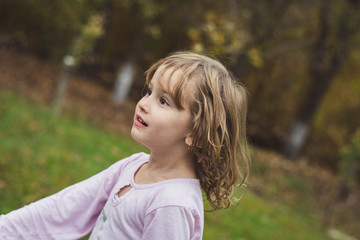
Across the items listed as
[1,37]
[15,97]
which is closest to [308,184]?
[15,97]

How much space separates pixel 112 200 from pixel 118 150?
6.62 meters

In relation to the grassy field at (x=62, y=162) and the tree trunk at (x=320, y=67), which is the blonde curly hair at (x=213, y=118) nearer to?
the grassy field at (x=62, y=162)

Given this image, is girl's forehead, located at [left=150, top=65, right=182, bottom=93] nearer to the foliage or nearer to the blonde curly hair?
the blonde curly hair

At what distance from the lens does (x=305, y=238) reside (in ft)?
24.2

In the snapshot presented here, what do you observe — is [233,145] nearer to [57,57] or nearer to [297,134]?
[297,134]

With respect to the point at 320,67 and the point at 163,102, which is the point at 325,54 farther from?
the point at 163,102

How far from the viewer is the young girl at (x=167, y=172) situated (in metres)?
1.67

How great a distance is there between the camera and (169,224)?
1.58 m

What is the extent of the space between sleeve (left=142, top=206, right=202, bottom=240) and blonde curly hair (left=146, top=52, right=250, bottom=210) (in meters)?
0.28

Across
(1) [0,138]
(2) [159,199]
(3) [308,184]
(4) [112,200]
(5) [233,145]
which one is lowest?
(3) [308,184]

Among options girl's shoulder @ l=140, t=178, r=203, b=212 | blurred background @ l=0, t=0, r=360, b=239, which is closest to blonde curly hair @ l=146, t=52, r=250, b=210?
girl's shoulder @ l=140, t=178, r=203, b=212

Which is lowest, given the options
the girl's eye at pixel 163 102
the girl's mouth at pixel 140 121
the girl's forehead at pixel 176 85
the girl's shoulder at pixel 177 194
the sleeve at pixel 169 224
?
the sleeve at pixel 169 224

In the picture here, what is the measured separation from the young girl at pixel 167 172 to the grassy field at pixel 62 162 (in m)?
2.21

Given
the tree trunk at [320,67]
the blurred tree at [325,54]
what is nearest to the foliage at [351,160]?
the blurred tree at [325,54]
